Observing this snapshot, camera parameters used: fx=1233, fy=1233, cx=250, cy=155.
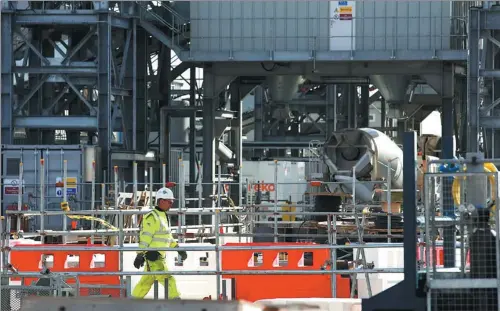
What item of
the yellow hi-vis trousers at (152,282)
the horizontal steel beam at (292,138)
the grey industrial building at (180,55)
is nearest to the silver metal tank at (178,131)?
the horizontal steel beam at (292,138)

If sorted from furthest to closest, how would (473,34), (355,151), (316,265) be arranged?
(355,151) → (473,34) → (316,265)

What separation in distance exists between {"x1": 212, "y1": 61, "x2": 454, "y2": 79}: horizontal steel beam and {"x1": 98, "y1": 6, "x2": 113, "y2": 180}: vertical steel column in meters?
4.40

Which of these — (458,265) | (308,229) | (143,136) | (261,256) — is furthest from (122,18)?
(458,265)

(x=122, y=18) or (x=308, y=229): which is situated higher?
(x=122, y=18)

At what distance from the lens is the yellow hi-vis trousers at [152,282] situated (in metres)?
17.6

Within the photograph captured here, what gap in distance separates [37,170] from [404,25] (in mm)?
13143

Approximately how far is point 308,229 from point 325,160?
3.68 meters

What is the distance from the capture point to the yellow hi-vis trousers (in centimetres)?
1762

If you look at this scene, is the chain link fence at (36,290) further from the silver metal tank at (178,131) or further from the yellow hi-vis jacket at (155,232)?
the silver metal tank at (178,131)

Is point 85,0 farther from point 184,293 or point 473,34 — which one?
point 184,293

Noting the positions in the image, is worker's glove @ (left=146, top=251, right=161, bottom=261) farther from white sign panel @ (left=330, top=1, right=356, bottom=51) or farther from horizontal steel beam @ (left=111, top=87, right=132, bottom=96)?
white sign panel @ (left=330, top=1, right=356, bottom=51)

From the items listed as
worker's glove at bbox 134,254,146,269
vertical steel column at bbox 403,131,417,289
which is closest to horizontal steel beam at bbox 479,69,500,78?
worker's glove at bbox 134,254,146,269

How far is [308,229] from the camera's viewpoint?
34688mm

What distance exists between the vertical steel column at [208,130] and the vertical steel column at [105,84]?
416cm
